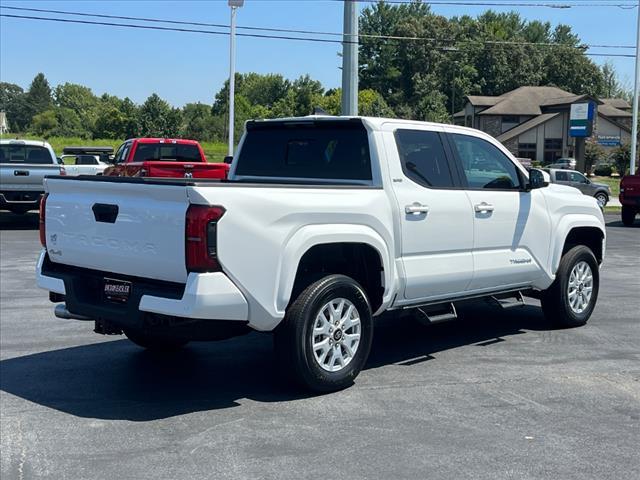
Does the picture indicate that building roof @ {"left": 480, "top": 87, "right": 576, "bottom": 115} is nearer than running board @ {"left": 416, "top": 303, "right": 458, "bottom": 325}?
No

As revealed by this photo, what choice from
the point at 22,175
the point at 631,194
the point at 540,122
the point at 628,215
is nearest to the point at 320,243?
the point at 22,175

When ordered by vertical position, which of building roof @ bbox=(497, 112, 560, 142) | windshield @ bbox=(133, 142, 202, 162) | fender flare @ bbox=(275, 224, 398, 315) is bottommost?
fender flare @ bbox=(275, 224, 398, 315)

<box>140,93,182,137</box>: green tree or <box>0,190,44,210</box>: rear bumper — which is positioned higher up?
<box>140,93,182,137</box>: green tree

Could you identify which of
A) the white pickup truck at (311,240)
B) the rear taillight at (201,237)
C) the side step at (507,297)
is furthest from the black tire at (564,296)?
the rear taillight at (201,237)

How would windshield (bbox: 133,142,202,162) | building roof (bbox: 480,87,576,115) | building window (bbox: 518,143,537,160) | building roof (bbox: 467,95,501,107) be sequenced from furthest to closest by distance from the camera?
building roof (bbox: 467,95,501,107), building roof (bbox: 480,87,576,115), building window (bbox: 518,143,537,160), windshield (bbox: 133,142,202,162)

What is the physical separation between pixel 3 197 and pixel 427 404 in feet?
49.1

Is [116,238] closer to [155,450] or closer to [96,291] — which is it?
[96,291]

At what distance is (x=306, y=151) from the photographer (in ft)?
22.8

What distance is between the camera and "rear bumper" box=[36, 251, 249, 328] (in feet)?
16.5

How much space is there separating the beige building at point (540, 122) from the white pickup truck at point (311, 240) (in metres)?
61.6

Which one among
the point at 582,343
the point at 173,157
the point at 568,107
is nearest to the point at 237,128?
the point at 568,107

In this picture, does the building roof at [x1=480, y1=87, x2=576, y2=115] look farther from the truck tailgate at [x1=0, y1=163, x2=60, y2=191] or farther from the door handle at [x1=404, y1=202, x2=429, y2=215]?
the door handle at [x1=404, y1=202, x2=429, y2=215]

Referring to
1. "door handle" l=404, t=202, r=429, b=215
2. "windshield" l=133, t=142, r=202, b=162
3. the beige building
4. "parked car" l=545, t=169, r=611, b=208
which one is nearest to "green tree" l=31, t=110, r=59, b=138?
the beige building

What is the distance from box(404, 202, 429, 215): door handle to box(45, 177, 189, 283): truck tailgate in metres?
2.02
